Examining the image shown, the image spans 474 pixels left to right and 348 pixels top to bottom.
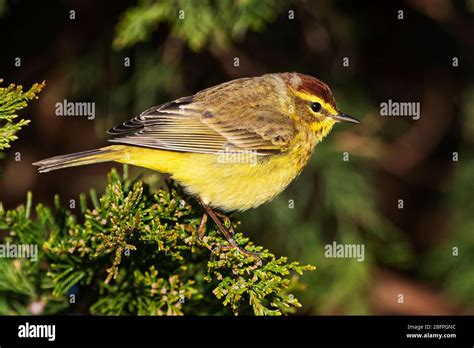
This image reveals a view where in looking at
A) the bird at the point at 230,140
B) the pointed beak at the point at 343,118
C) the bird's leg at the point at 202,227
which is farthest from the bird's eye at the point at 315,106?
the bird's leg at the point at 202,227

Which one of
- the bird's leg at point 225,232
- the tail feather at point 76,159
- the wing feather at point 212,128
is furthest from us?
the wing feather at point 212,128

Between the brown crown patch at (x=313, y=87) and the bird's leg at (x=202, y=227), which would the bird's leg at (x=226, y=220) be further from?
the brown crown patch at (x=313, y=87)

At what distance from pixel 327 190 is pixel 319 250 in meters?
0.48

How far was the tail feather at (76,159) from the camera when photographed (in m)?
3.90

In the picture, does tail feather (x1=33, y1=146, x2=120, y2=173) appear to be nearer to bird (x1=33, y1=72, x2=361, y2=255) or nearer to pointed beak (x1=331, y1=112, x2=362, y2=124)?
bird (x1=33, y1=72, x2=361, y2=255)

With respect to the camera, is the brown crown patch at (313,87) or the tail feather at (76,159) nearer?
the tail feather at (76,159)

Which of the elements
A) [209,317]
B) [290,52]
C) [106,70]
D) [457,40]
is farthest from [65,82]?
[457,40]

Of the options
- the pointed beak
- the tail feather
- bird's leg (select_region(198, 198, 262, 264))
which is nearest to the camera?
bird's leg (select_region(198, 198, 262, 264))

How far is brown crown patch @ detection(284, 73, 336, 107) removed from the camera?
15.4 feet

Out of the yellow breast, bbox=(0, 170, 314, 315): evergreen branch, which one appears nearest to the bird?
the yellow breast

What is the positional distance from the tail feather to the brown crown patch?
1356mm

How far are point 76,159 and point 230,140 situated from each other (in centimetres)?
101

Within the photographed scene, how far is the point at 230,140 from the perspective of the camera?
4.50m

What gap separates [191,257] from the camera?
368cm
